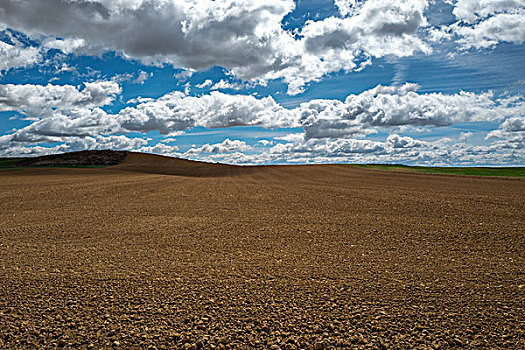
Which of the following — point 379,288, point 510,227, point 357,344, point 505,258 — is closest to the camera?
point 357,344

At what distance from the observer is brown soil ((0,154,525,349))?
3875 millimetres

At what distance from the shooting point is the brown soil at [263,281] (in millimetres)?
3875

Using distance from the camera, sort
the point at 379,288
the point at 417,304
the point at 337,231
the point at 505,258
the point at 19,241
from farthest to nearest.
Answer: the point at 337,231 → the point at 19,241 → the point at 505,258 → the point at 379,288 → the point at 417,304

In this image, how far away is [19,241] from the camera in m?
7.89

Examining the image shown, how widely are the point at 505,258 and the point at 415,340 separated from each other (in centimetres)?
413

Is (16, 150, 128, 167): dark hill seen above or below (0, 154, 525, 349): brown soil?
above

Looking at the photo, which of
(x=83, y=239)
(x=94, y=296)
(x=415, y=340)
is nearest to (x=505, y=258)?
(x=415, y=340)

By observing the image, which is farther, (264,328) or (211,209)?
(211,209)

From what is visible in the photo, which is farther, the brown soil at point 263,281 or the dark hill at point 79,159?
the dark hill at point 79,159

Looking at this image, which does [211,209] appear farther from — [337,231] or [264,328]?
[264,328]

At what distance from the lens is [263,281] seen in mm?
5328

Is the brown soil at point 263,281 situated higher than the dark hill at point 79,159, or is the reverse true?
the dark hill at point 79,159

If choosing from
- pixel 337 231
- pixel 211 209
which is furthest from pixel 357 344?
pixel 211 209

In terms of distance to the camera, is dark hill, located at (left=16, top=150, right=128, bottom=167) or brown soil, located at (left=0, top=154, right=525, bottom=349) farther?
dark hill, located at (left=16, top=150, right=128, bottom=167)
